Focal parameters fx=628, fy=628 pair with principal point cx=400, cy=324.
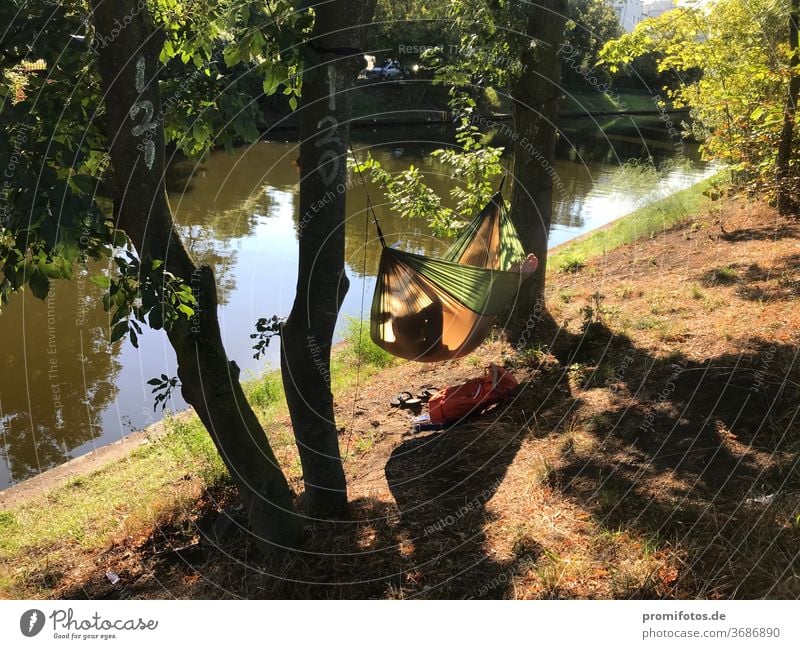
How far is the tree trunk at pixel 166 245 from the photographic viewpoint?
117 inches

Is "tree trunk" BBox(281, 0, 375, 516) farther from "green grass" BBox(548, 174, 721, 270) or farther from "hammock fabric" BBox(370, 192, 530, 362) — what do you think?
"green grass" BBox(548, 174, 721, 270)

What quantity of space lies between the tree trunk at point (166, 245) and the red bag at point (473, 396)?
1612 mm

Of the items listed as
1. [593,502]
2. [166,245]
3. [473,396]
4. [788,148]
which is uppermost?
[788,148]

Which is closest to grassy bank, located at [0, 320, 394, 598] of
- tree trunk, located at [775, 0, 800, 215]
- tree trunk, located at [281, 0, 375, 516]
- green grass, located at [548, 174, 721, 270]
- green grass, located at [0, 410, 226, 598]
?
green grass, located at [0, 410, 226, 598]

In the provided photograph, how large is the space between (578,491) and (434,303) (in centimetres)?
173

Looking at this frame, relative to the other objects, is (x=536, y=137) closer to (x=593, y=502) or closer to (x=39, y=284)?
(x=593, y=502)

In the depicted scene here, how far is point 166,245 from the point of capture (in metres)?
3.24

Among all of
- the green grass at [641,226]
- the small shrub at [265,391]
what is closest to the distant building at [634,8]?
the green grass at [641,226]

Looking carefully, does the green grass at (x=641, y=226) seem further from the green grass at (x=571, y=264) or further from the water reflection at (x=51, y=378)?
the water reflection at (x=51, y=378)

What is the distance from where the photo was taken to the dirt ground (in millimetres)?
3006

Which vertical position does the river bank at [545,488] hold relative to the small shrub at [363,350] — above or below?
below

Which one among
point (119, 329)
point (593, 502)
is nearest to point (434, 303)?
point (593, 502)
